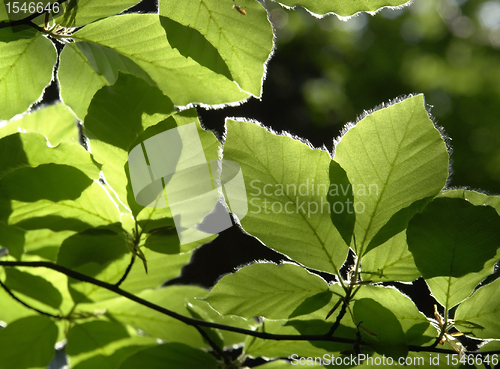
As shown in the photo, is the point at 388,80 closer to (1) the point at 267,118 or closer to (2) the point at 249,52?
(1) the point at 267,118

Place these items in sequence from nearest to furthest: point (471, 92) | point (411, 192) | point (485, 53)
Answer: point (411, 192), point (471, 92), point (485, 53)

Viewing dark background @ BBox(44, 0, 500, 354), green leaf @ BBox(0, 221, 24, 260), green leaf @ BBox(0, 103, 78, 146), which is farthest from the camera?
dark background @ BBox(44, 0, 500, 354)

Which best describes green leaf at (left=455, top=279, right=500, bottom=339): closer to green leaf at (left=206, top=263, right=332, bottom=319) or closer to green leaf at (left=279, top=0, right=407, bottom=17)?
green leaf at (left=206, top=263, right=332, bottom=319)

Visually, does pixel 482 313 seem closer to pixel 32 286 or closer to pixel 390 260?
pixel 390 260

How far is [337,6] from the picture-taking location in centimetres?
34

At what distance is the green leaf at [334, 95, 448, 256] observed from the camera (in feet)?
1.04

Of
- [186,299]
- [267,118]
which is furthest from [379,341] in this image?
[267,118]

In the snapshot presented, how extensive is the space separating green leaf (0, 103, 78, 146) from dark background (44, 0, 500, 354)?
4.19 m

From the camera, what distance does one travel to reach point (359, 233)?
349 mm

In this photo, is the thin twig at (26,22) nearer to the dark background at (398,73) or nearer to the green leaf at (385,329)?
the green leaf at (385,329)

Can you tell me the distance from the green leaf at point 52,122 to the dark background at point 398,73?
4.19m

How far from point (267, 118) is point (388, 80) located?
215cm

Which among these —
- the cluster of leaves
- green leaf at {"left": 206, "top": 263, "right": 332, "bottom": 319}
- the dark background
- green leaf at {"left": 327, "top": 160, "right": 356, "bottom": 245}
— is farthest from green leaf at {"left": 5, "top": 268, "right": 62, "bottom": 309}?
the dark background

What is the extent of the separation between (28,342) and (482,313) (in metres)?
0.47
